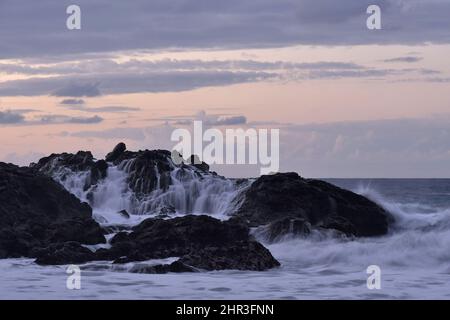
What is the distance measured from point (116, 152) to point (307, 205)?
623 inches

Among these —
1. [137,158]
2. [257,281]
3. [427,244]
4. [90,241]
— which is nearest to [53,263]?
[90,241]

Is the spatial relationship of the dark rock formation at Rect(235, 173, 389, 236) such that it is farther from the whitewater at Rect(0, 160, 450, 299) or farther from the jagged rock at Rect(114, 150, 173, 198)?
the jagged rock at Rect(114, 150, 173, 198)

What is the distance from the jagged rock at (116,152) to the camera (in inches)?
2240

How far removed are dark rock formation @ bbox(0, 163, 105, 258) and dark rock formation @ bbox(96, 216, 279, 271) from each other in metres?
1.84

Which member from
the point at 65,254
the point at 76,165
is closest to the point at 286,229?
the point at 65,254

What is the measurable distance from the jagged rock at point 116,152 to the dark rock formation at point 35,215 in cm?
1068

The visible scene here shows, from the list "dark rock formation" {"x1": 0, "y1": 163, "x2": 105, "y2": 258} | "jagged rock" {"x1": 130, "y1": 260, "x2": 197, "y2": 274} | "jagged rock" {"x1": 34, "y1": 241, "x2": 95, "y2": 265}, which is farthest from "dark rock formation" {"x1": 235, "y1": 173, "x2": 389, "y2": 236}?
"jagged rock" {"x1": 130, "y1": 260, "x2": 197, "y2": 274}

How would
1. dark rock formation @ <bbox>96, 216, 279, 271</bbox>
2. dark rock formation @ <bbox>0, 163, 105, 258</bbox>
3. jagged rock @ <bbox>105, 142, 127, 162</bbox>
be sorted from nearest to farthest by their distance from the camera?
dark rock formation @ <bbox>96, 216, 279, 271</bbox>
dark rock formation @ <bbox>0, 163, 105, 258</bbox>
jagged rock @ <bbox>105, 142, 127, 162</bbox>

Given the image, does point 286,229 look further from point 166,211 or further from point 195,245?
point 166,211

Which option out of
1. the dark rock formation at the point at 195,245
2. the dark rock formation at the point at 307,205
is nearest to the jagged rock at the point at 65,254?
the dark rock formation at the point at 195,245

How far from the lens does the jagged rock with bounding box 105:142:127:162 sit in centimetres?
5691

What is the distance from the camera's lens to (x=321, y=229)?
4028 centimetres

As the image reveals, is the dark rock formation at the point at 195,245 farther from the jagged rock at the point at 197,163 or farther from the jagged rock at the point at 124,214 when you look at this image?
the jagged rock at the point at 197,163
